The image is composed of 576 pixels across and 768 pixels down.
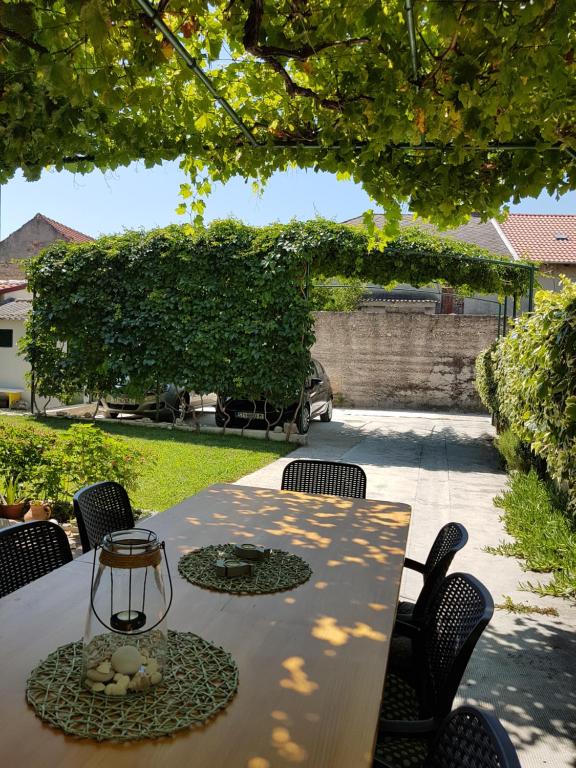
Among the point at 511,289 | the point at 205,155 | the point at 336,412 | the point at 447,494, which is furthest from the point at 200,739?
the point at 336,412

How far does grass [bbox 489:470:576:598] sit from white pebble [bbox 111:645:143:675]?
3918mm

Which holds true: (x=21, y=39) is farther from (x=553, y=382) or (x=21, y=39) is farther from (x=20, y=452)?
(x=553, y=382)

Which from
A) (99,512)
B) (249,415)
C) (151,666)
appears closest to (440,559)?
(151,666)

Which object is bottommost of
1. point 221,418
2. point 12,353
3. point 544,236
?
point 221,418

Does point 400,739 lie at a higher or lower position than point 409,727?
lower

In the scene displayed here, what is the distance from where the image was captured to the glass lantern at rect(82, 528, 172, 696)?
154cm

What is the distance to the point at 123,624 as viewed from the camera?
156 cm

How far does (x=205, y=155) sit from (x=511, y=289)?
8.89 meters

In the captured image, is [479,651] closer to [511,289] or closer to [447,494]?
[447,494]

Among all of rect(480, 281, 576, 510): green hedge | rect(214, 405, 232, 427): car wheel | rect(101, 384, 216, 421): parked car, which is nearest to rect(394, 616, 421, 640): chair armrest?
rect(480, 281, 576, 510): green hedge

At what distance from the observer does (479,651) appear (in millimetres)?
3775

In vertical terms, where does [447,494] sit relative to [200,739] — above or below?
below

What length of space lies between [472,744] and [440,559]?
56.2 inches

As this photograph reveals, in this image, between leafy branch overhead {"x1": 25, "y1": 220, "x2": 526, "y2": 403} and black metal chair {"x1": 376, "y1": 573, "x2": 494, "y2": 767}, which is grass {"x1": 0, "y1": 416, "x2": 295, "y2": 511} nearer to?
leafy branch overhead {"x1": 25, "y1": 220, "x2": 526, "y2": 403}
